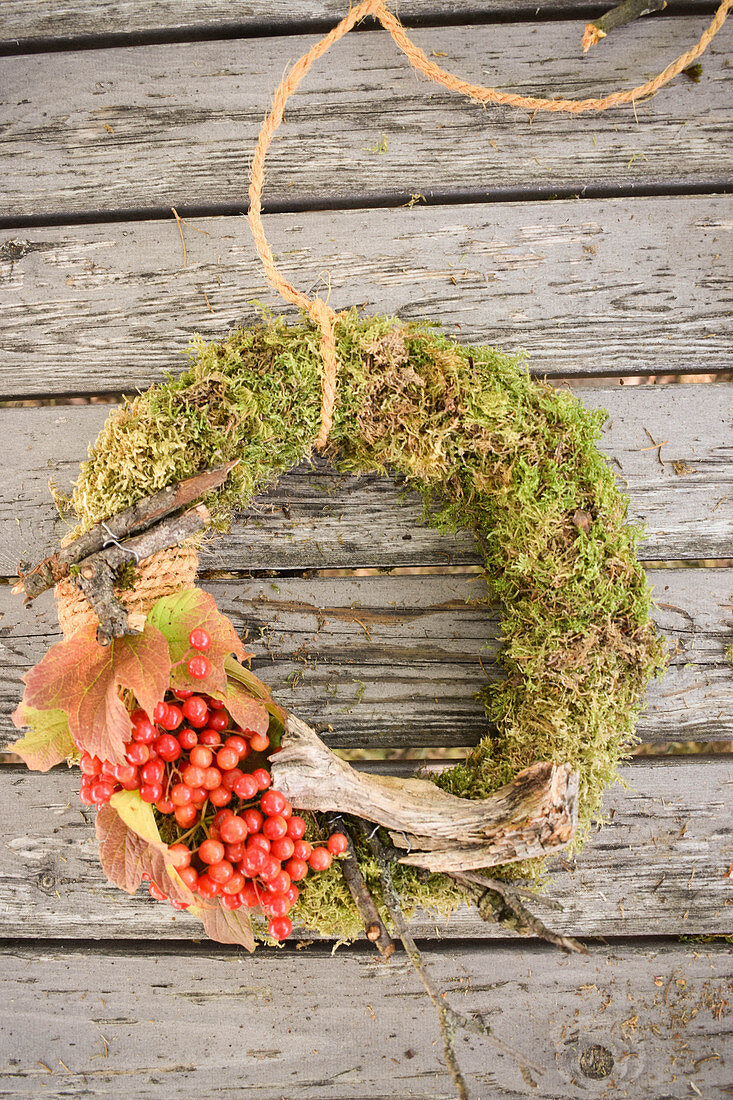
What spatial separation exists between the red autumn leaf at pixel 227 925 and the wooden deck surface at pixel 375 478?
48cm

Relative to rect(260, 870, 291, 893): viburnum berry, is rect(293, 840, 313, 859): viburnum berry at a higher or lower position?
higher

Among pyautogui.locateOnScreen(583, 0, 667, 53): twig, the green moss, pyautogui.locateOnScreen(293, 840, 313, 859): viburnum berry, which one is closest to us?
pyautogui.locateOnScreen(293, 840, 313, 859): viburnum berry

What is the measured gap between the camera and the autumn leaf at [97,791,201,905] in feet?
3.46

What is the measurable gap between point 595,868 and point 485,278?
1.45 metres

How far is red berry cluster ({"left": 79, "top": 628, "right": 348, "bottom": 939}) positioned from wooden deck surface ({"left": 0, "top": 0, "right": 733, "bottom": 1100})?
0.40 metres

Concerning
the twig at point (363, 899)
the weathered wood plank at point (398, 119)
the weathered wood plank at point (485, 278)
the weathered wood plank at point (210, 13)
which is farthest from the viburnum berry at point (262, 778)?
the weathered wood plank at point (210, 13)

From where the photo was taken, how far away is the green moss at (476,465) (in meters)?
1.26

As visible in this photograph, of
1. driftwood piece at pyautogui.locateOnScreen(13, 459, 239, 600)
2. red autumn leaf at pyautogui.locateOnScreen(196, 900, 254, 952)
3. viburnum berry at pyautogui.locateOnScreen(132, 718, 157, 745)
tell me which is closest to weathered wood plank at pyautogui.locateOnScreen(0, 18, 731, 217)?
driftwood piece at pyautogui.locateOnScreen(13, 459, 239, 600)

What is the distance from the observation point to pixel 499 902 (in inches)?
47.9

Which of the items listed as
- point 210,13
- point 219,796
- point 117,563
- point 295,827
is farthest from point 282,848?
point 210,13

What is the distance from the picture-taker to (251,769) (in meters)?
1.23

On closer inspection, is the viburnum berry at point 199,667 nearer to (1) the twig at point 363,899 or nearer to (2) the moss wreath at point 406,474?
(2) the moss wreath at point 406,474

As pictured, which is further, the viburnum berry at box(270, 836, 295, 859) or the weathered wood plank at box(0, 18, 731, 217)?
the weathered wood plank at box(0, 18, 731, 217)

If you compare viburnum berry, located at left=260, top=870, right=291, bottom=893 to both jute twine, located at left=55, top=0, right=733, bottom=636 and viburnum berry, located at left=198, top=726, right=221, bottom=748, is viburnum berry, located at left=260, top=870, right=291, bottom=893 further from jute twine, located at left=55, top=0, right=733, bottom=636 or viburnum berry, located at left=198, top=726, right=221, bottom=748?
jute twine, located at left=55, top=0, right=733, bottom=636
